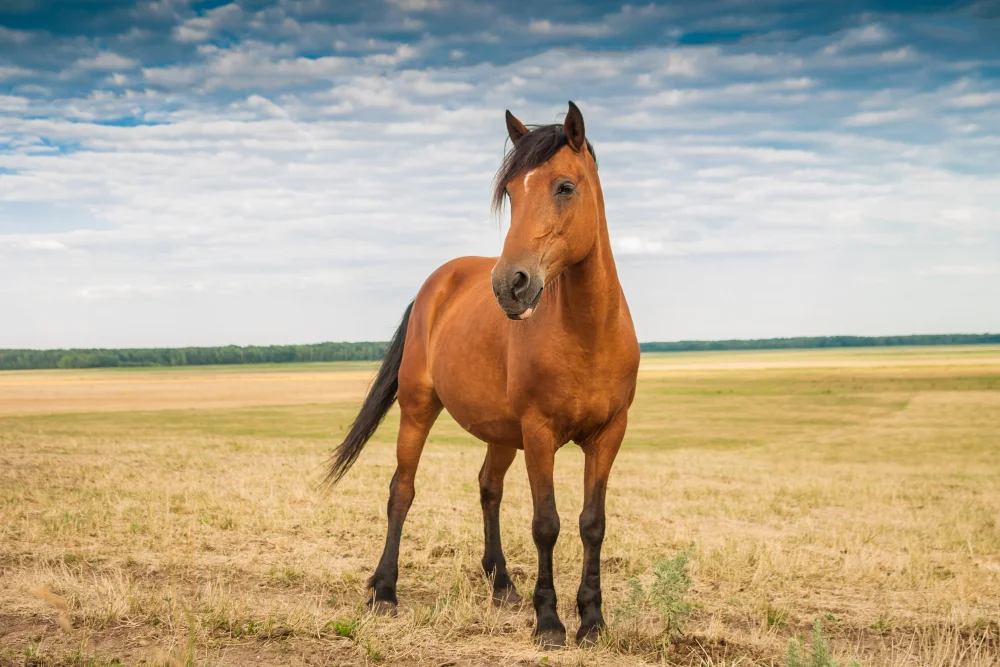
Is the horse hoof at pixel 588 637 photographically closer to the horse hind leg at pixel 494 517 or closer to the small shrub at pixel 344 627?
the horse hind leg at pixel 494 517

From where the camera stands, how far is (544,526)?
5.45m

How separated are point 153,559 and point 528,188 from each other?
543 cm

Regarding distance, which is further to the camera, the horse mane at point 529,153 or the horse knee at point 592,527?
the horse knee at point 592,527

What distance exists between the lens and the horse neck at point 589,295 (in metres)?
5.16

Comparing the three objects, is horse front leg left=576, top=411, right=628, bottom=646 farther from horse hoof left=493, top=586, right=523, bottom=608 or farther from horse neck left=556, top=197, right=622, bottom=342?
horse hoof left=493, top=586, right=523, bottom=608

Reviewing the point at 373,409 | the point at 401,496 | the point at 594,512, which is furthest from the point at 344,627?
the point at 373,409

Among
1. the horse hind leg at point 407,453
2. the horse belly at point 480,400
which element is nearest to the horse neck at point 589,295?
the horse belly at point 480,400

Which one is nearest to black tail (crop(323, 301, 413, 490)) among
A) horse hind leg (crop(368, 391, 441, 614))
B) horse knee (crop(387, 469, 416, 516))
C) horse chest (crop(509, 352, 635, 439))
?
horse hind leg (crop(368, 391, 441, 614))

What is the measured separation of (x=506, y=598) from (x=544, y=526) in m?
1.35

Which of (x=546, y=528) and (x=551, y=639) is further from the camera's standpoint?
(x=546, y=528)

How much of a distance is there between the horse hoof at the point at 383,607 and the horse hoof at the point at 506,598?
893 millimetres

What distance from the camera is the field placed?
5133mm

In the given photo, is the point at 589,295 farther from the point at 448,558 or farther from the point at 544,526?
the point at 448,558

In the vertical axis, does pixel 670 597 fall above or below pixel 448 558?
above
